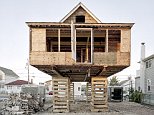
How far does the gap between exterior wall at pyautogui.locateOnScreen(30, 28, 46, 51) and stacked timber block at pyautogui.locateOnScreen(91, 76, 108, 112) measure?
6.32 metres

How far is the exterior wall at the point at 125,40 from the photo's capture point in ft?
63.5

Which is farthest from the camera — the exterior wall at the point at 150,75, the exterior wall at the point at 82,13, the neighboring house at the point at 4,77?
the neighboring house at the point at 4,77

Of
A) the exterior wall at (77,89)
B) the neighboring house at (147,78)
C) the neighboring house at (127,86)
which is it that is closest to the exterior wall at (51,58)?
the neighboring house at (147,78)

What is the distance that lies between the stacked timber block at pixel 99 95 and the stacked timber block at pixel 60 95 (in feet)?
7.08

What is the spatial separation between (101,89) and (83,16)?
6.03 meters

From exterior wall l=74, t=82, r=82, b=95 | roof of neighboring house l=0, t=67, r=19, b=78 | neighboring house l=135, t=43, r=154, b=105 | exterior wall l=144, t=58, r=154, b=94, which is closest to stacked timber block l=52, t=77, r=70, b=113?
neighboring house l=135, t=43, r=154, b=105

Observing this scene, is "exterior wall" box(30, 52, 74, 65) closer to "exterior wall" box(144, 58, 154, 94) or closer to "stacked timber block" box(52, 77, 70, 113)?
"stacked timber block" box(52, 77, 70, 113)

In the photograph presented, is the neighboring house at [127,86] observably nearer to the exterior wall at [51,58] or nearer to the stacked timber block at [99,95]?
the stacked timber block at [99,95]

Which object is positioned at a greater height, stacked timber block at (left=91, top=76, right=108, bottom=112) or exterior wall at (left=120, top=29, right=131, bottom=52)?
exterior wall at (left=120, top=29, right=131, bottom=52)

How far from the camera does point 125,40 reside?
A: 1944 centimetres

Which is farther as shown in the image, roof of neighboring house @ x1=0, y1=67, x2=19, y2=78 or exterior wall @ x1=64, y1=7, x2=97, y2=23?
roof of neighboring house @ x1=0, y1=67, x2=19, y2=78

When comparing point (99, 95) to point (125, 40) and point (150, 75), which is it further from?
point (150, 75)

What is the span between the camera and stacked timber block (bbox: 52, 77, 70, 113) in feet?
74.7

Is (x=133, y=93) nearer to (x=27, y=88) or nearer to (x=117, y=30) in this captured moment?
(x=27, y=88)
